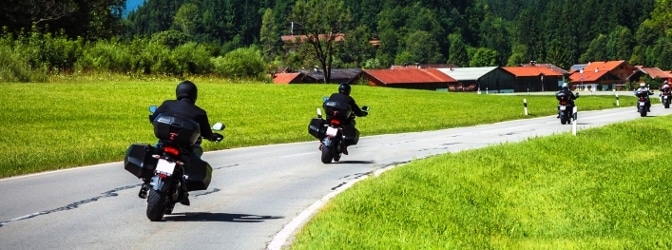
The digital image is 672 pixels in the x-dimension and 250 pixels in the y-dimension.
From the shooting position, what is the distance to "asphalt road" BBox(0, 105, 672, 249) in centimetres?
1006

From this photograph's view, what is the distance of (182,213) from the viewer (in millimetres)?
12250

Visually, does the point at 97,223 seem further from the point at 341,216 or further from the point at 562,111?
the point at 562,111

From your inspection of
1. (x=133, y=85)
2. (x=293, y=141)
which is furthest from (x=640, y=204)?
(x=133, y=85)

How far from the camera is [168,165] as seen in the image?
11203 millimetres

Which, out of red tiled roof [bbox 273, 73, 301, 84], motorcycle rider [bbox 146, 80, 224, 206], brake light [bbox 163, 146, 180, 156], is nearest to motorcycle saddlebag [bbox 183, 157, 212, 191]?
motorcycle rider [bbox 146, 80, 224, 206]

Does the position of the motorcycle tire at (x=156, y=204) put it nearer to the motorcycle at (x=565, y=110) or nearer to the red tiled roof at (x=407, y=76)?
the motorcycle at (x=565, y=110)

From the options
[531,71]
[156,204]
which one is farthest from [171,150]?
[531,71]

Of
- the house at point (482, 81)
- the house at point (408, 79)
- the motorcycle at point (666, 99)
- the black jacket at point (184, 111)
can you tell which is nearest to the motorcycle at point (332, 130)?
the black jacket at point (184, 111)

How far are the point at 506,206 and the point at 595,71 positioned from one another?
7232 inches

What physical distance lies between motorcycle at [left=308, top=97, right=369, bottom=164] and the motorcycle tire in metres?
8.47

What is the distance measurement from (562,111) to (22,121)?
19.3 meters

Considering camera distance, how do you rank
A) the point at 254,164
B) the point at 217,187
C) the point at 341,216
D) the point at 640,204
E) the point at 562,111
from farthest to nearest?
1. the point at 562,111
2. the point at 254,164
3. the point at 217,187
4. the point at 640,204
5. the point at 341,216

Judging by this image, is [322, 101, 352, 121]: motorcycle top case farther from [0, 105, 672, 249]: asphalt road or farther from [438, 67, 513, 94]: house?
[438, 67, 513, 94]: house

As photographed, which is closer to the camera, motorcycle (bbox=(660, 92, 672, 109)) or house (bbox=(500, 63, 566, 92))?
motorcycle (bbox=(660, 92, 672, 109))
